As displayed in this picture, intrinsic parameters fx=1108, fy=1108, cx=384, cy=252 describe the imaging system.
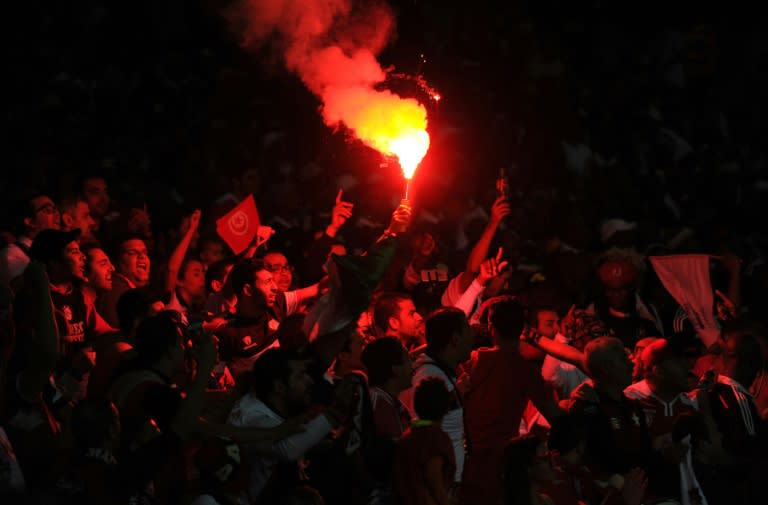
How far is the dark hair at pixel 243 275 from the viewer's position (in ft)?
28.6

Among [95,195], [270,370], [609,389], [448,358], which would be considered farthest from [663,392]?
[95,195]

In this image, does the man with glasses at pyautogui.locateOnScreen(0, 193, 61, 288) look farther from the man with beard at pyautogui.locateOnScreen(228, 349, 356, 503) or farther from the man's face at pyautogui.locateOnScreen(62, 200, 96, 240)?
the man with beard at pyautogui.locateOnScreen(228, 349, 356, 503)

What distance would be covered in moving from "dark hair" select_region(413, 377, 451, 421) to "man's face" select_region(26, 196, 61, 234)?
12.6 ft

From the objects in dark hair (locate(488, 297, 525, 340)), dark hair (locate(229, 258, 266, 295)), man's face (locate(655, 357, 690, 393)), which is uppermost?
dark hair (locate(229, 258, 266, 295))

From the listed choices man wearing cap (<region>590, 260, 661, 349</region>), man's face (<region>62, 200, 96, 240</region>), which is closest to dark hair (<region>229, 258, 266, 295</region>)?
man's face (<region>62, 200, 96, 240</region>)

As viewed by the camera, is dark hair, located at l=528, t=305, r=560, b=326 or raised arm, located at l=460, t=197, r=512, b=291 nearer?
raised arm, located at l=460, t=197, r=512, b=291

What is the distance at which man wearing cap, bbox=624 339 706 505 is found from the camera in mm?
7121

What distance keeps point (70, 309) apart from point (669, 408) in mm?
4214

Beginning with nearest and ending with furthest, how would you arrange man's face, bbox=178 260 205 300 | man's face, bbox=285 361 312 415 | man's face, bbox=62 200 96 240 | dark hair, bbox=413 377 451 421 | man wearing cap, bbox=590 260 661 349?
man's face, bbox=285 361 312 415 → dark hair, bbox=413 377 451 421 → man's face, bbox=62 200 96 240 → man's face, bbox=178 260 205 300 → man wearing cap, bbox=590 260 661 349

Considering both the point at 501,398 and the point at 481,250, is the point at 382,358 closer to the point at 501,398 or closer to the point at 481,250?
the point at 501,398

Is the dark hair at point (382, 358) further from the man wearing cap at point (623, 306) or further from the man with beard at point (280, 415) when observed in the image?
the man wearing cap at point (623, 306)

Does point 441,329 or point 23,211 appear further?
point 23,211

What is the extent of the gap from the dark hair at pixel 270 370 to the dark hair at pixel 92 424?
0.92m

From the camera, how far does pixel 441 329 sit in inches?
286
